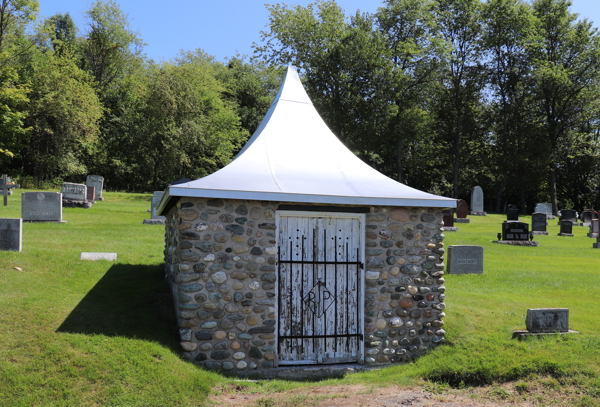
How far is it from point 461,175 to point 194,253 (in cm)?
3855

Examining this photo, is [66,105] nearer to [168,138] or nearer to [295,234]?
[168,138]

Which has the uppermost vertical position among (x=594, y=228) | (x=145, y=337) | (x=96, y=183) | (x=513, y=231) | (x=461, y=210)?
(x=96, y=183)

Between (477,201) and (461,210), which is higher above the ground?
(477,201)

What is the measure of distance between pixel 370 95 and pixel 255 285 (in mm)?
29703

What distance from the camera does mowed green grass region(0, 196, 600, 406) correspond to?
601cm

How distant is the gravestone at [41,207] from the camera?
52.5ft

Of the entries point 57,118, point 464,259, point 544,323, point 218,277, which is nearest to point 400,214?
point 544,323

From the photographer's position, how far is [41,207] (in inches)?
637

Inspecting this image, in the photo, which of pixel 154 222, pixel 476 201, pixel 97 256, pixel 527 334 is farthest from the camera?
pixel 476 201

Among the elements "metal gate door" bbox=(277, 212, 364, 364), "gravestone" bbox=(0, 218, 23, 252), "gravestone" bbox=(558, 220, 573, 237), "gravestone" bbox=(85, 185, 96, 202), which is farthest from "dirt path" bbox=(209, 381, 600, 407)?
"gravestone" bbox=(85, 185, 96, 202)

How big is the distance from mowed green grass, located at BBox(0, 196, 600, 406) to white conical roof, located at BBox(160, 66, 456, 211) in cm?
208

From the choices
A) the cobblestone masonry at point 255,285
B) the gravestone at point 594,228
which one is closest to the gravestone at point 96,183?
the cobblestone masonry at point 255,285

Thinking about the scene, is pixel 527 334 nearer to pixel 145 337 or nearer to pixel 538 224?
pixel 145 337

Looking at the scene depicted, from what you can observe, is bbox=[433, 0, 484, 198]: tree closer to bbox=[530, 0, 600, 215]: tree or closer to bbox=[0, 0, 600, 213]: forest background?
bbox=[0, 0, 600, 213]: forest background
